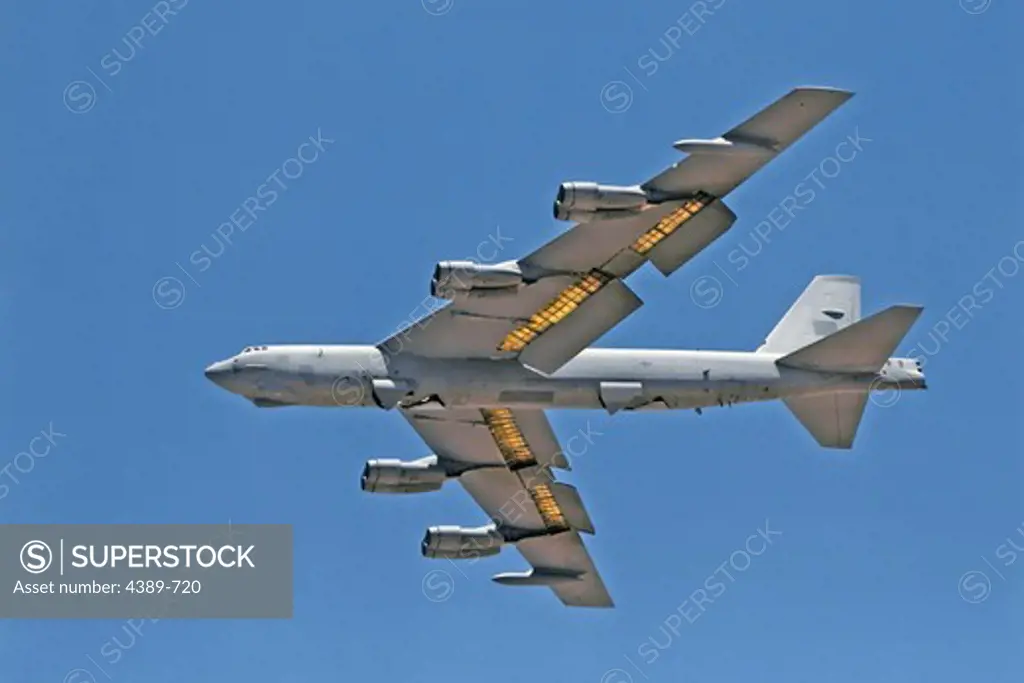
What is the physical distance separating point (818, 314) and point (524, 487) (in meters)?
12.5

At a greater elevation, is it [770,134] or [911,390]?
[770,134]

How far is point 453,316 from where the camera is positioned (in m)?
64.5

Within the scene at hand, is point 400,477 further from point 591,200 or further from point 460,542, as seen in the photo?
point 591,200

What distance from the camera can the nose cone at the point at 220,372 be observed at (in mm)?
64938

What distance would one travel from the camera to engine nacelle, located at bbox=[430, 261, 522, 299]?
6241 centimetres

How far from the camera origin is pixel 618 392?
66500mm

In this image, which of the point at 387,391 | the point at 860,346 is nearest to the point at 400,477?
the point at 387,391

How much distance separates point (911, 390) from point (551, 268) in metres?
13.7

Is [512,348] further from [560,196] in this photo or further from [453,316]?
[560,196]

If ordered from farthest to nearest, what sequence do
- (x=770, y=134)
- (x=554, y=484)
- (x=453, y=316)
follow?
(x=554, y=484) → (x=453, y=316) → (x=770, y=134)

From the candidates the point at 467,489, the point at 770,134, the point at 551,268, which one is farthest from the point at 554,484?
the point at 770,134

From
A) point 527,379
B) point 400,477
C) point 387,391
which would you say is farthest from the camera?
point 400,477

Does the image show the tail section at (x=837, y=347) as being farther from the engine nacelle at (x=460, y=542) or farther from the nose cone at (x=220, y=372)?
the nose cone at (x=220, y=372)

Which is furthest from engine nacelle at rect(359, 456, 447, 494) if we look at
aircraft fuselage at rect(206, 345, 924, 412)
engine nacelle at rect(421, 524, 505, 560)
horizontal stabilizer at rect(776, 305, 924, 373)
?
horizontal stabilizer at rect(776, 305, 924, 373)
